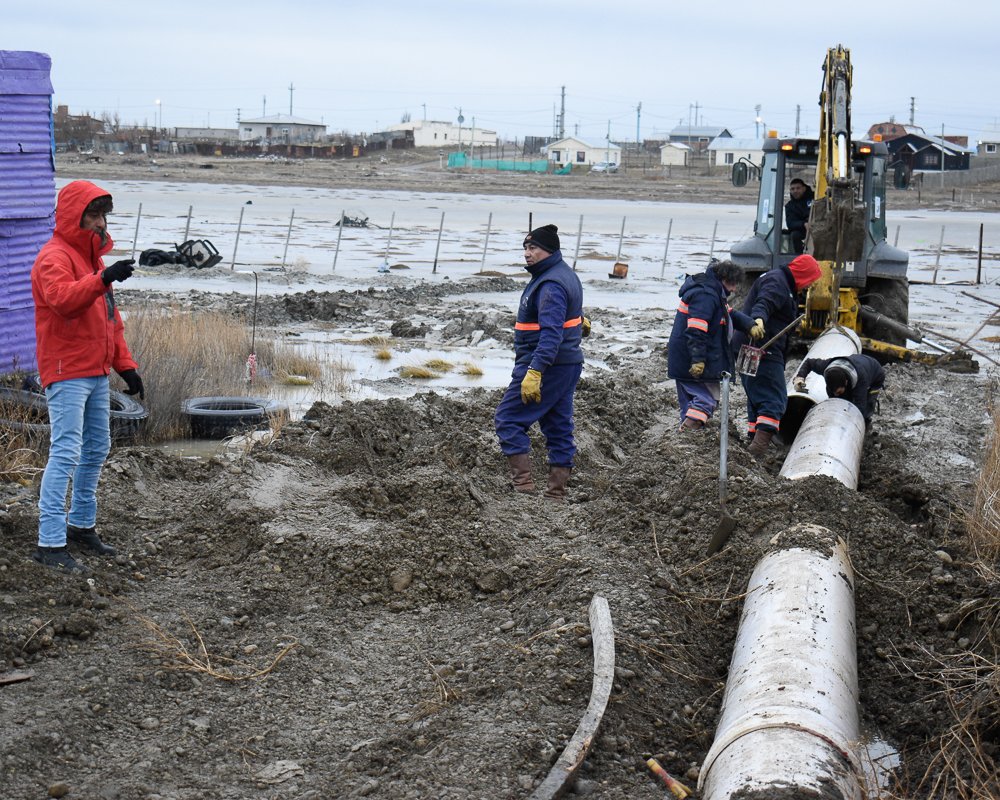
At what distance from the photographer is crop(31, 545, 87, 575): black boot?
6.09 metres

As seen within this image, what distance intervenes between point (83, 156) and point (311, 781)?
3455 inches

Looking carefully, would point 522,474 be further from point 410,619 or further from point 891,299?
point 891,299

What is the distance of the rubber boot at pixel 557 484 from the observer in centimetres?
813

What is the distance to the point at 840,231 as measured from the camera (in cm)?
1173

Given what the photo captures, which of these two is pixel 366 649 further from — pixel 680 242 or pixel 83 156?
pixel 83 156

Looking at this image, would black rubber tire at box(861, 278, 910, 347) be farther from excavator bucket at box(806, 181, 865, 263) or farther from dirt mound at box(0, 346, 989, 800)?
dirt mound at box(0, 346, 989, 800)

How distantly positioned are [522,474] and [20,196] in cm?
545

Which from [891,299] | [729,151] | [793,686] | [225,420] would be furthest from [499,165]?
[793,686]

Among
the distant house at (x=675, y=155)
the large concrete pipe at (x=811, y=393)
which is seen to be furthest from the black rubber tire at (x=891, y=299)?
the distant house at (x=675, y=155)

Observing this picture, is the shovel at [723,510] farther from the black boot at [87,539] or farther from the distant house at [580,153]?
the distant house at [580,153]

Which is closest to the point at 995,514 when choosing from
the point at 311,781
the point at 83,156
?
the point at 311,781

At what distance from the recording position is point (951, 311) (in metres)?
20.2

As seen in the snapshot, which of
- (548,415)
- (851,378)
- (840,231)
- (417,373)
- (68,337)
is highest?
(840,231)

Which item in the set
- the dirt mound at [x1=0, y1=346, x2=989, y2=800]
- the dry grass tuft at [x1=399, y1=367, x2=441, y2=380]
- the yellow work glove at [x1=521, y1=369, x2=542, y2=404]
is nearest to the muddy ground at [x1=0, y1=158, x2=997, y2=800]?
the dirt mound at [x1=0, y1=346, x2=989, y2=800]
